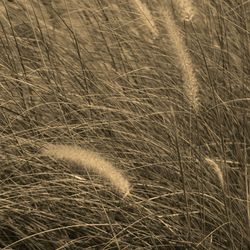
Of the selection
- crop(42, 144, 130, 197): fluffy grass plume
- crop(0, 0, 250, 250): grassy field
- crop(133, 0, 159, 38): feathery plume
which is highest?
crop(133, 0, 159, 38): feathery plume

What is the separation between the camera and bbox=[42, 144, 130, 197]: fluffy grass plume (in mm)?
1446

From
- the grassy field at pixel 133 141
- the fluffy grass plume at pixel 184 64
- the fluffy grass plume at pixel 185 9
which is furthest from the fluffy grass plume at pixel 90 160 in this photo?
the fluffy grass plume at pixel 185 9

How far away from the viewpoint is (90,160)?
145 centimetres

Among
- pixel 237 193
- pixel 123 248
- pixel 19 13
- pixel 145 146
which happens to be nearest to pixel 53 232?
pixel 123 248

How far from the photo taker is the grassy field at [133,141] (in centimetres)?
169

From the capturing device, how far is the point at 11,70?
7.36ft

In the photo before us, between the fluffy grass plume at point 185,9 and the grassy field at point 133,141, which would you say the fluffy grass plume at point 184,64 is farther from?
the fluffy grass plume at point 185,9

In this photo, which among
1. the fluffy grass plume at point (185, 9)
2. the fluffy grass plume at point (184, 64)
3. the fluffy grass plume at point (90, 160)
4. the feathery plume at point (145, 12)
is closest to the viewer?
the fluffy grass plume at point (90, 160)

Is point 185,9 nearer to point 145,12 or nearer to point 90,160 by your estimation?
point 145,12

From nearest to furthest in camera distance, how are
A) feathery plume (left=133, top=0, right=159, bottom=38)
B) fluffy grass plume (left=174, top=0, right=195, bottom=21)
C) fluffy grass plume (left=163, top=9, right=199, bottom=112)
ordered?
1. fluffy grass plume (left=163, top=9, right=199, bottom=112)
2. fluffy grass plume (left=174, top=0, right=195, bottom=21)
3. feathery plume (left=133, top=0, right=159, bottom=38)

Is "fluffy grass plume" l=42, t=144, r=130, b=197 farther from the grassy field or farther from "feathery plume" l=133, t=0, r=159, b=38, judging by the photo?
"feathery plume" l=133, t=0, r=159, b=38

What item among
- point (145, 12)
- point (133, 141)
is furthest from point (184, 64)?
point (133, 141)

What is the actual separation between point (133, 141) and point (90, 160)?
523 mm

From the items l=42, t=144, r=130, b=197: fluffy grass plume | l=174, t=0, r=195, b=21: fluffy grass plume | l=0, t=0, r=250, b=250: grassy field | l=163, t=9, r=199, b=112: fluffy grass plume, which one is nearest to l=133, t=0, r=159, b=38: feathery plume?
l=0, t=0, r=250, b=250: grassy field
